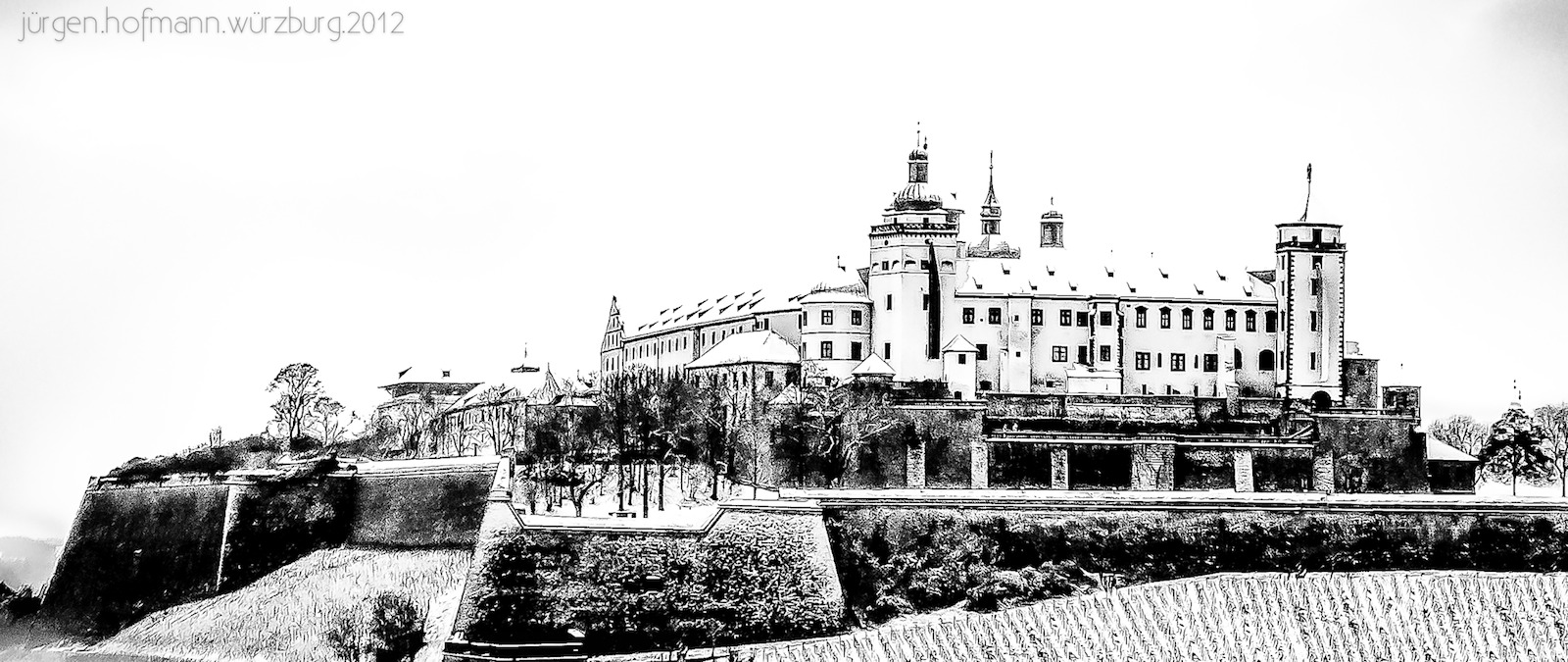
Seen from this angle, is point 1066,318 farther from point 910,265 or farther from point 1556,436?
point 1556,436

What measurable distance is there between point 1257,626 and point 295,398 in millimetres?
29960

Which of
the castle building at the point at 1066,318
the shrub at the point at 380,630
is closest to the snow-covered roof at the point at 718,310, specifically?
the castle building at the point at 1066,318

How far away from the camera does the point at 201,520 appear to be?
179 feet

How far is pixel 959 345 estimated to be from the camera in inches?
2532

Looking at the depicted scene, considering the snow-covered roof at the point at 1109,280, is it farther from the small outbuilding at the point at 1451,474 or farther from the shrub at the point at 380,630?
the shrub at the point at 380,630

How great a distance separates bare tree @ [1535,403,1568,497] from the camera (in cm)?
6262

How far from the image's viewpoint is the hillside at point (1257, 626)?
159 ft

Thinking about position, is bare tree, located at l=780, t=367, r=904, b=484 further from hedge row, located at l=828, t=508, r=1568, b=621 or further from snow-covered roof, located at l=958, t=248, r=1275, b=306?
snow-covered roof, located at l=958, t=248, r=1275, b=306

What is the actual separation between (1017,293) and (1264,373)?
7.80 meters

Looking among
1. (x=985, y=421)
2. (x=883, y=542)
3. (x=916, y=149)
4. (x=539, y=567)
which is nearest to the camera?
(x=539, y=567)

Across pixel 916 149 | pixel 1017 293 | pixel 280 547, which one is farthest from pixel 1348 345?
pixel 280 547

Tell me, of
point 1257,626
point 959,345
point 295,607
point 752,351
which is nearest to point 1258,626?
point 1257,626

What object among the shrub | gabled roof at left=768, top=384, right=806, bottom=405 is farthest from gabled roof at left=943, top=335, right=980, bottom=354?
the shrub

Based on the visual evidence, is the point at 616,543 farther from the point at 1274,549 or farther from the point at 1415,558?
the point at 1415,558
